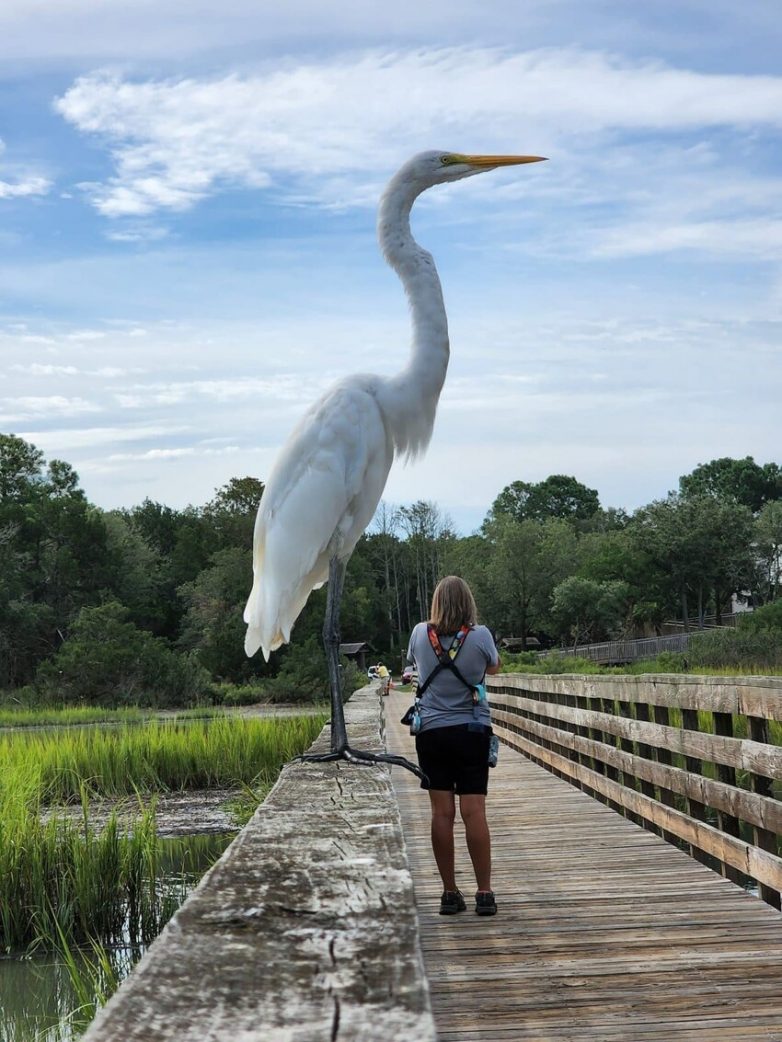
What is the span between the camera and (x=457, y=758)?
14.2 feet

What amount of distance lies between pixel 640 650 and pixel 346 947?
2086 inches

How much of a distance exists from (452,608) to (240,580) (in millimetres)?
38412

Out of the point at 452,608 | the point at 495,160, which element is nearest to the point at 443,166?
the point at 495,160

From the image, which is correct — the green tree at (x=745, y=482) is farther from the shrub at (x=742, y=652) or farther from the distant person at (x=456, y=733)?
the distant person at (x=456, y=733)

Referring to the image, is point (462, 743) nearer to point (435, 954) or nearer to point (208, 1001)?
point (435, 954)

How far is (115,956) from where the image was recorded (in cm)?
630

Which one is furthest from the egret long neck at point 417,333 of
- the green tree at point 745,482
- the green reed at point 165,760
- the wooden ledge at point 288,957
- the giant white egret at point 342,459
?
the green tree at point 745,482

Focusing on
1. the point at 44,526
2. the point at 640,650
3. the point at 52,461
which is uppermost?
the point at 52,461

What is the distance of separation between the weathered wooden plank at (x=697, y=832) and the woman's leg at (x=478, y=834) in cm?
103

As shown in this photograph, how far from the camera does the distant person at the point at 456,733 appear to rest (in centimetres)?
432

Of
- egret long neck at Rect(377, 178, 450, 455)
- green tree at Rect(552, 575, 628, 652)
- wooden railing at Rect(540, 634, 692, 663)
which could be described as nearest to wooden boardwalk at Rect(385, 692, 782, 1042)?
egret long neck at Rect(377, 178, 450, 455)

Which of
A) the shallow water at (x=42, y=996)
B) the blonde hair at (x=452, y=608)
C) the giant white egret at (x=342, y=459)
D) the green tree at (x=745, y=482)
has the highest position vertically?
the green tree at (x=745, y=482)

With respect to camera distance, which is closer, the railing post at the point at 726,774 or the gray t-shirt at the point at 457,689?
the gray t-shirt at the point at 457,689

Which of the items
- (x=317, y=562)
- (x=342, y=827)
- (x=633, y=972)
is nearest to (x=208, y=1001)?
(x=342, y=827)
